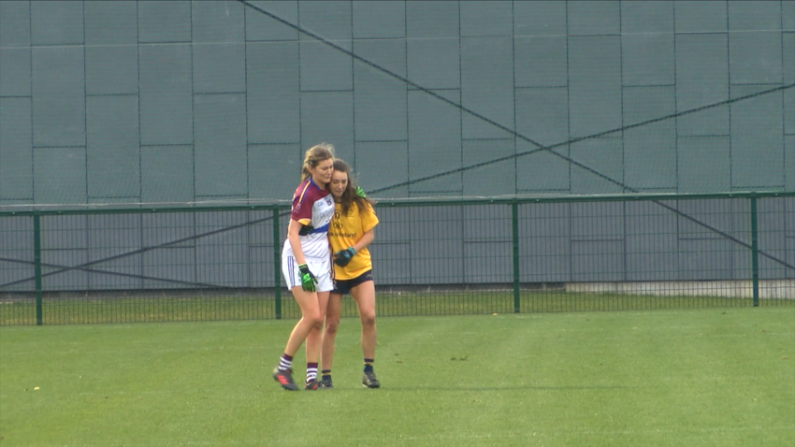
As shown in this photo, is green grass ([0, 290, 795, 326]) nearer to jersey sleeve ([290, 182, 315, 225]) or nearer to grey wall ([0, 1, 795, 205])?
grey wall ([0, 1, 795, 205])

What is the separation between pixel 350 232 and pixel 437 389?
1420 mm

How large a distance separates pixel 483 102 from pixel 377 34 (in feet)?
7.91

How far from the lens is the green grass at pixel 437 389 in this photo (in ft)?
24.4

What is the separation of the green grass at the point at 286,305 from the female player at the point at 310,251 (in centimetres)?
809

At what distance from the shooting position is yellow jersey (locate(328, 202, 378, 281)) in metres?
9.15

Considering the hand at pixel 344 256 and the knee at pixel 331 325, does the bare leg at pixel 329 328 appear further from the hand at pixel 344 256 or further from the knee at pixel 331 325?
the hand at pixel 344 256

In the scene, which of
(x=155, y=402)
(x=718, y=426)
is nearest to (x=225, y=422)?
(x=155, y=402)

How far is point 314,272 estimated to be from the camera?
8883 millimetres

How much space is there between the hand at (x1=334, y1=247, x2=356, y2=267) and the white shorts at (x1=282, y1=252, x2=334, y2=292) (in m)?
0.08

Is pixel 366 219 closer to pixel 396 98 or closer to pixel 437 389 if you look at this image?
pixel 437 389

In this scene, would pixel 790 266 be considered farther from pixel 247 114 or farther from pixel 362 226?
pixel 362 226

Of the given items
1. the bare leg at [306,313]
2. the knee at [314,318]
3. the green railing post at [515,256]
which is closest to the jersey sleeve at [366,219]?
the bare leg at [306,313]

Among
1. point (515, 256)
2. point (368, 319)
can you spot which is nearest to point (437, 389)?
point (368, 319)

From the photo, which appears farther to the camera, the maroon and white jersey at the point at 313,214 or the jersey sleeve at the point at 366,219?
the jersey sleeve at the point at 366,219
